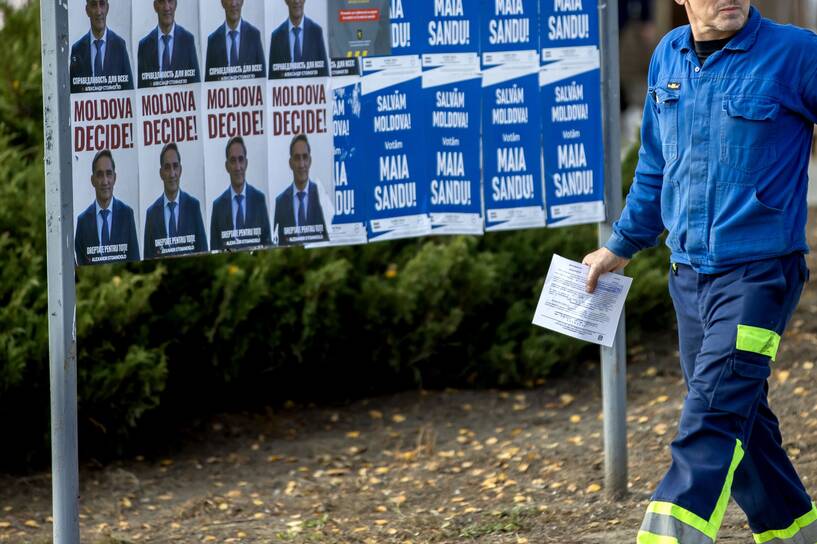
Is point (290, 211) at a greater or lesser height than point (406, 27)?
lesser

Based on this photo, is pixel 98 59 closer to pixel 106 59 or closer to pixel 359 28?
pixel 106 59

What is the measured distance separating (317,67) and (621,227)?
3.87ft

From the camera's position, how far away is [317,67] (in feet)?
14.2

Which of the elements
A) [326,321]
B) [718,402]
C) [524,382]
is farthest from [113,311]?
[718,402]

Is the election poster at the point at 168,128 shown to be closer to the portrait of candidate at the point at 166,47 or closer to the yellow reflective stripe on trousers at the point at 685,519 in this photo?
the portrait of candidate at the point at 166,47

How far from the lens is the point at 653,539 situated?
333 cm

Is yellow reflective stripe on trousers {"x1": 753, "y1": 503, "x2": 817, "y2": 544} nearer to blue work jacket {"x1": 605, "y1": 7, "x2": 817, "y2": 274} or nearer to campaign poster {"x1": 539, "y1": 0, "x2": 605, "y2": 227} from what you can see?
blue work jacket {"x1": 605, "y1": 7, "x2": 817, "y2": 274}

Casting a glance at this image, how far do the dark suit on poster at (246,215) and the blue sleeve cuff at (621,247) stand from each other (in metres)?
1.14

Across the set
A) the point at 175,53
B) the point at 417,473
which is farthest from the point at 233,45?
the point at 417,473

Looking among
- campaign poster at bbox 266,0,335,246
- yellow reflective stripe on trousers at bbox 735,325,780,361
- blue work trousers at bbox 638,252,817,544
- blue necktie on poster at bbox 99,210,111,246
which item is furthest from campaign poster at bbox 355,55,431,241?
yellow reflective stripe on trousers at bbox 735,325,780,361

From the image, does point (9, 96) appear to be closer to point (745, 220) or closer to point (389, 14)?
point (389, 14)

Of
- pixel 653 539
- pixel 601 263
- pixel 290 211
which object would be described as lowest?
pixel 653 539

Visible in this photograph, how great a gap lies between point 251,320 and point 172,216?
2.21 metres

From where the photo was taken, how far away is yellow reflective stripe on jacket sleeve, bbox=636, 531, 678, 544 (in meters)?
3.29
